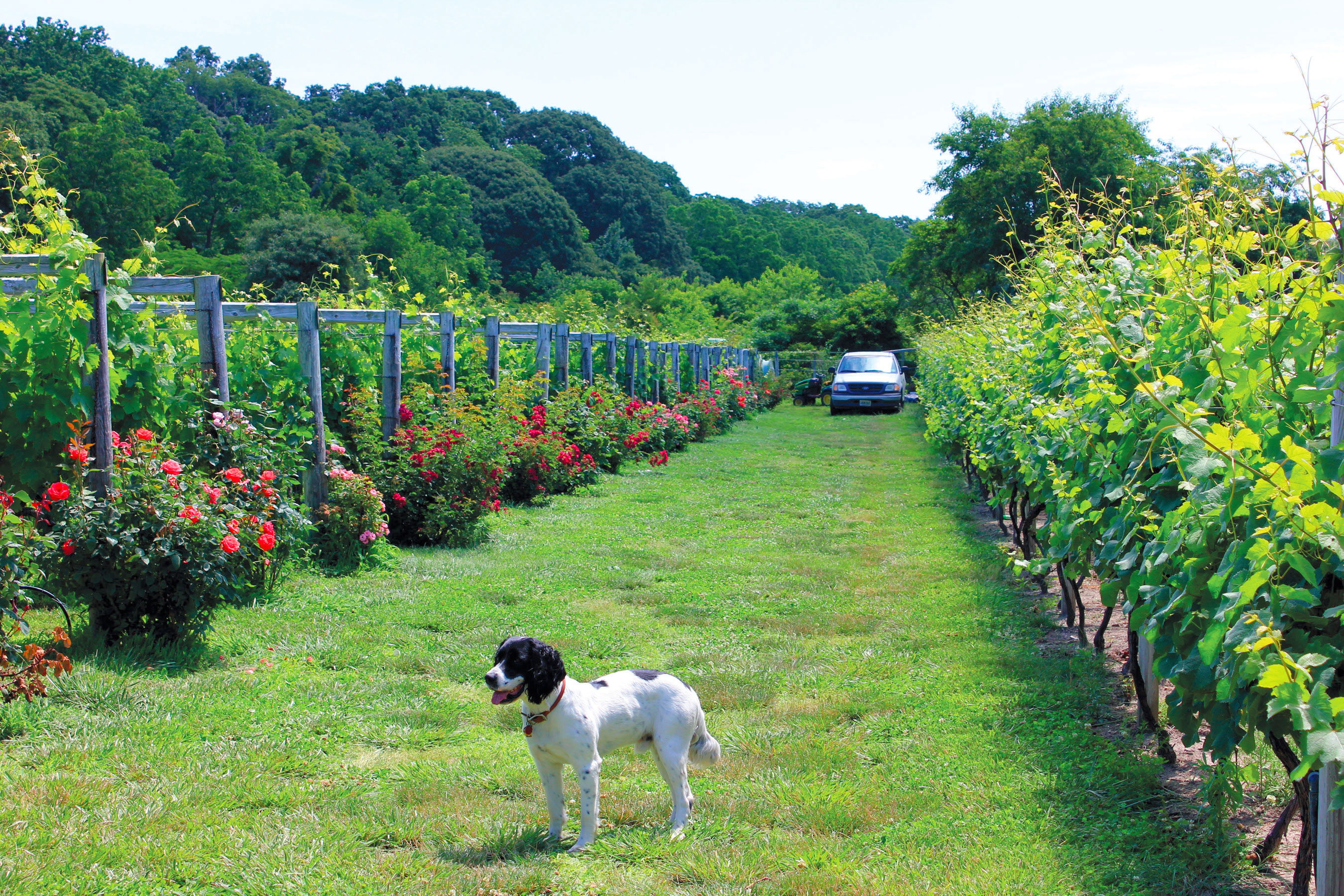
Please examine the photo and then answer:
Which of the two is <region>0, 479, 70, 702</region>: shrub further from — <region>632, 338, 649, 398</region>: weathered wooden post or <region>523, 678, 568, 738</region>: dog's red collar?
<region>632, 338, 649, 398</region>: weathered wooden post

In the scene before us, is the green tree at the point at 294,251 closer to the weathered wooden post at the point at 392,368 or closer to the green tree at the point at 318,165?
the green tree at the point at 318,165

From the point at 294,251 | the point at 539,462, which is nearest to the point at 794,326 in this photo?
the point at 294,251

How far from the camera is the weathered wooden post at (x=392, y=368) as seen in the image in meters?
8.64

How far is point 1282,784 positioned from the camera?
3.67m

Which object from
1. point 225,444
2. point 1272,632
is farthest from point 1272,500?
point 225,444

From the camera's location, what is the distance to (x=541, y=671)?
10.3 feet

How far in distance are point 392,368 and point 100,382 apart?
363 cm

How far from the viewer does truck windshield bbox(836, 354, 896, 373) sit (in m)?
28.1

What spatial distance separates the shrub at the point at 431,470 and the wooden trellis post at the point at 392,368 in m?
0.10

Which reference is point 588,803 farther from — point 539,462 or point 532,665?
point 539,462

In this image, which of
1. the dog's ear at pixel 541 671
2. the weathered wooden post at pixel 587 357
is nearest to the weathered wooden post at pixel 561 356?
the weathered wooden post at pixel 587 357

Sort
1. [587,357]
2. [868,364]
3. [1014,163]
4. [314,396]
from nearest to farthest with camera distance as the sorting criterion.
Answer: [314,396] → [587,357] → [868,364] → [1014,163]

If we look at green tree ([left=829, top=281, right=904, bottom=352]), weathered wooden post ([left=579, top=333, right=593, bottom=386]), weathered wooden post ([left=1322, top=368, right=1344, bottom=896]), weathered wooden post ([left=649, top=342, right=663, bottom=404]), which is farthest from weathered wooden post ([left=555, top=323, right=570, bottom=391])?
green tree ([left=829, top=281, right=904, bottom=352])

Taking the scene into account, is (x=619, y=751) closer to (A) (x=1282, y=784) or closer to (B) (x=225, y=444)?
(A) (x=1282, y=784)
